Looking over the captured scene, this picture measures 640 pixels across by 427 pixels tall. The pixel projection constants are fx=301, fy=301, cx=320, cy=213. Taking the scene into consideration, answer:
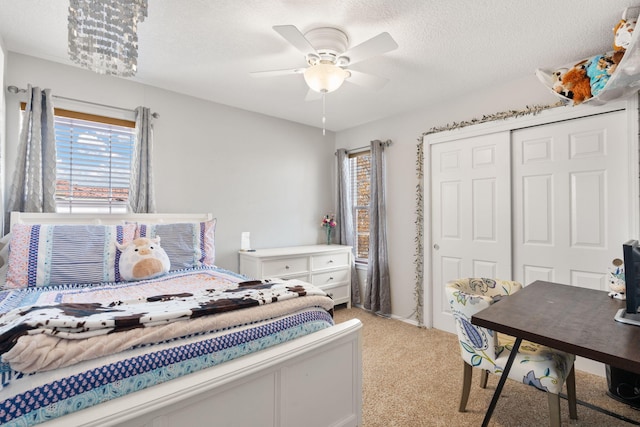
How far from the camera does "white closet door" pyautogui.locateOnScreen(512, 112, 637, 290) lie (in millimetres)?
2277

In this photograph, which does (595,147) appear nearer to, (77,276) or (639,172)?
(639,172)

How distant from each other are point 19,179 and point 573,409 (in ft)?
13.2

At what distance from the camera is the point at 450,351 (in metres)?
2.75

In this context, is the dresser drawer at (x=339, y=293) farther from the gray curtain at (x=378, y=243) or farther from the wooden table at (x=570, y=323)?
the wooden table at (x=570, y=323)

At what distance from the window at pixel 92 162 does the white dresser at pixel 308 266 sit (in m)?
1.34

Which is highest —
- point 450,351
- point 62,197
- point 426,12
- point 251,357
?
point 426,12

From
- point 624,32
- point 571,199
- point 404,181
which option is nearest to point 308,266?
point 404,181

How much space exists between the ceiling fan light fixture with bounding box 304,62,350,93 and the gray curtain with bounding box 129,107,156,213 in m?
1.67

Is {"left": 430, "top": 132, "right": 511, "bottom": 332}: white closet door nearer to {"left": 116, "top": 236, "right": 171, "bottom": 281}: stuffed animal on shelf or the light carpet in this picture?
the light carpet

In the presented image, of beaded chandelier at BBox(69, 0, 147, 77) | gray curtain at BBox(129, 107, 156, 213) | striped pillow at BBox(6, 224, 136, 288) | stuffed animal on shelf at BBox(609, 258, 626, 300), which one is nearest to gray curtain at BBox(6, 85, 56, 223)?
striped pillow at BBox(6, 224, 136, 288)

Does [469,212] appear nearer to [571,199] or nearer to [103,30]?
[571,199]

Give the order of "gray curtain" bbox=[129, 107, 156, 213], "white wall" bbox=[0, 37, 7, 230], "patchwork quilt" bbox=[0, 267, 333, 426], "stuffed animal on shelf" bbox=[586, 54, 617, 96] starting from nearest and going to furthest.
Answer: "patchwork quilt" bbox=[0, 267, 333, 426], "stuffed animal on shelf" bbox=[586, 54, 617, 96], "white wall" bbox=[0, 37, 7, 230], "gray curtain" bbox=[129, 107, 156, 213]

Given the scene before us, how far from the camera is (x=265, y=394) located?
49.2 inches

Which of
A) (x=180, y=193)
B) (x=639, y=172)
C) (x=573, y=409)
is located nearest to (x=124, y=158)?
(x=180, y=193)
